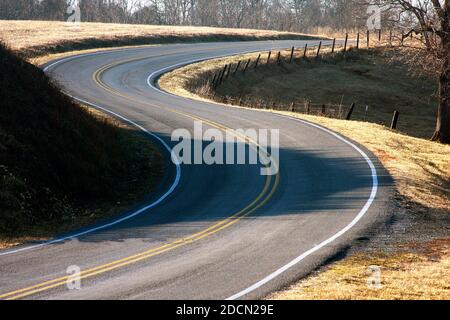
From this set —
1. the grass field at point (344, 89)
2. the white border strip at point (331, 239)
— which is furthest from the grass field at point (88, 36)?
the white border strip at point (331, 239)

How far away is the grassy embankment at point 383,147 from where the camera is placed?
45.6ft

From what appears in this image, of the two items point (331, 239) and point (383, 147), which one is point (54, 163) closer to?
point (331, 239)

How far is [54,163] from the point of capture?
74.1 feet

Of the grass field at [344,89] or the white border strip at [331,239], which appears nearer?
the white border strip at [331,239]

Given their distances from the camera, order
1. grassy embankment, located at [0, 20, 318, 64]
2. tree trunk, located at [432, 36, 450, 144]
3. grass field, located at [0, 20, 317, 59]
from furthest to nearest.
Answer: grass field, located at [0, 20, 317, 59]
grassy embankment, located at [0, 20, 318, 64]
tree trunk, located at [432, 36, 450, 144]

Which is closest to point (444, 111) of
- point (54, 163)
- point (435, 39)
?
point (435, 39)

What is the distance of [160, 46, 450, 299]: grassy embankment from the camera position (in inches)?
547

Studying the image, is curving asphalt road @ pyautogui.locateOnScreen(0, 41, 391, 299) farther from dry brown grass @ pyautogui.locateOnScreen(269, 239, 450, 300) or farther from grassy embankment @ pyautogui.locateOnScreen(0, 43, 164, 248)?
grassy embankment @ pyautogui.locateOnScreen(0, 43, 164, 248)

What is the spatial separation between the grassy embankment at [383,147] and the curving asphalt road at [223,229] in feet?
2.35

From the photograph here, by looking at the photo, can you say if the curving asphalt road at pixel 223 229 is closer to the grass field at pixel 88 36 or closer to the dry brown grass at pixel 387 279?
the dry brown grass at pixel 387 279

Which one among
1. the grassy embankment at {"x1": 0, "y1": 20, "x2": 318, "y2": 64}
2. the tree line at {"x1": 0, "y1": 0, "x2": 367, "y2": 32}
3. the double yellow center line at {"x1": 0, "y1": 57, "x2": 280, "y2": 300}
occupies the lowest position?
the double yellow center line at {"x1": 0, "y1": 57, "x2": 280, "y2": 300}

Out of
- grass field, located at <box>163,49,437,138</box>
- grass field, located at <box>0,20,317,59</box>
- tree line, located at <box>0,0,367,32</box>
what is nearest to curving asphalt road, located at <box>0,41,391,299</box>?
grass field, located at <box>163,49,437,138</box>

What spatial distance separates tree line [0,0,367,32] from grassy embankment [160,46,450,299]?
62711mm
